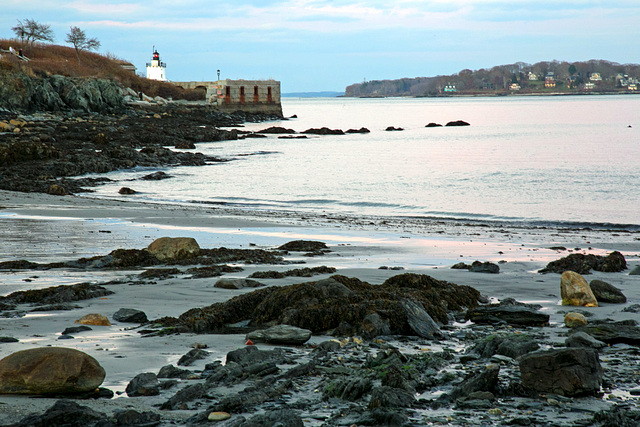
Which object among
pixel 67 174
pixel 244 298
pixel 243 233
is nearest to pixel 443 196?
pixel 243 233

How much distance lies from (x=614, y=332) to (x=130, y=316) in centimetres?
436

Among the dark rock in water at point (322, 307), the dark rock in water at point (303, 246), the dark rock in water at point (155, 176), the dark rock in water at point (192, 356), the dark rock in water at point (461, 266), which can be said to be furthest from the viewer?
the dark rock in water at point (155, 176)

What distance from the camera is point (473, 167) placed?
3241 cm

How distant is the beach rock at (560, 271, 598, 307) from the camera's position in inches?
259

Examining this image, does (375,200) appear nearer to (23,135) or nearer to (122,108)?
(23,135)

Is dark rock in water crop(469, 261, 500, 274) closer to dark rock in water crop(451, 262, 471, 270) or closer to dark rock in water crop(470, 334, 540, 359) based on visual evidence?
dark rock in water crop(451, 262, 471, 270)

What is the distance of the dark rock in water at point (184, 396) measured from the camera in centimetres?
353

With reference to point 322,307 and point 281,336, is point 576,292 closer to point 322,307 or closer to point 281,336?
point 322,307

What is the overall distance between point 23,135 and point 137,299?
2983 centimetres

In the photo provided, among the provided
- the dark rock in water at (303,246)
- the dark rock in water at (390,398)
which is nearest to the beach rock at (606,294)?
the dark rock in water at (390,398)

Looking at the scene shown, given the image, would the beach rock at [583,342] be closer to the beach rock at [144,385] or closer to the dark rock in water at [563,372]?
the dark rock in water at [563,372]

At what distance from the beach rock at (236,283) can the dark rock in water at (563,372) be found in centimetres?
389

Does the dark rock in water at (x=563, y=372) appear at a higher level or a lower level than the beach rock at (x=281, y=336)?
higher

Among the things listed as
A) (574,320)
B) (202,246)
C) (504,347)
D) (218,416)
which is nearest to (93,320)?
(218,416)
